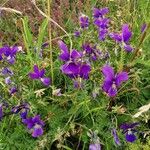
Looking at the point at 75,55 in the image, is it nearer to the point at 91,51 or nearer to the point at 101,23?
the point at 91,51

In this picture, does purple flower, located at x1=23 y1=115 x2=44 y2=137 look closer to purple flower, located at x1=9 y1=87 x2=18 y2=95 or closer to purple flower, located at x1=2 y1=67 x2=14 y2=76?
purple flower, located at x1=9 y1=87 x2=18 y2=95

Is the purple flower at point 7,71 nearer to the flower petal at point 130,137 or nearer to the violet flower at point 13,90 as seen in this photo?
the violet flower at point 13,90

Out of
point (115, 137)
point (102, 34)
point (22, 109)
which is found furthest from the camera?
point (102, 34)

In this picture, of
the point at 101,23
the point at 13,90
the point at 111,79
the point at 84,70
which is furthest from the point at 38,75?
the point at 101,23

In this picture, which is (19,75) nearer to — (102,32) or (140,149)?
(102,32)

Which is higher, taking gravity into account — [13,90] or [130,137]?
[13,90]

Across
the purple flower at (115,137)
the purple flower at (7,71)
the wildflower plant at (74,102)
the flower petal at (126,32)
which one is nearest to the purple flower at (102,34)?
the wildflower plant at (74,102)
